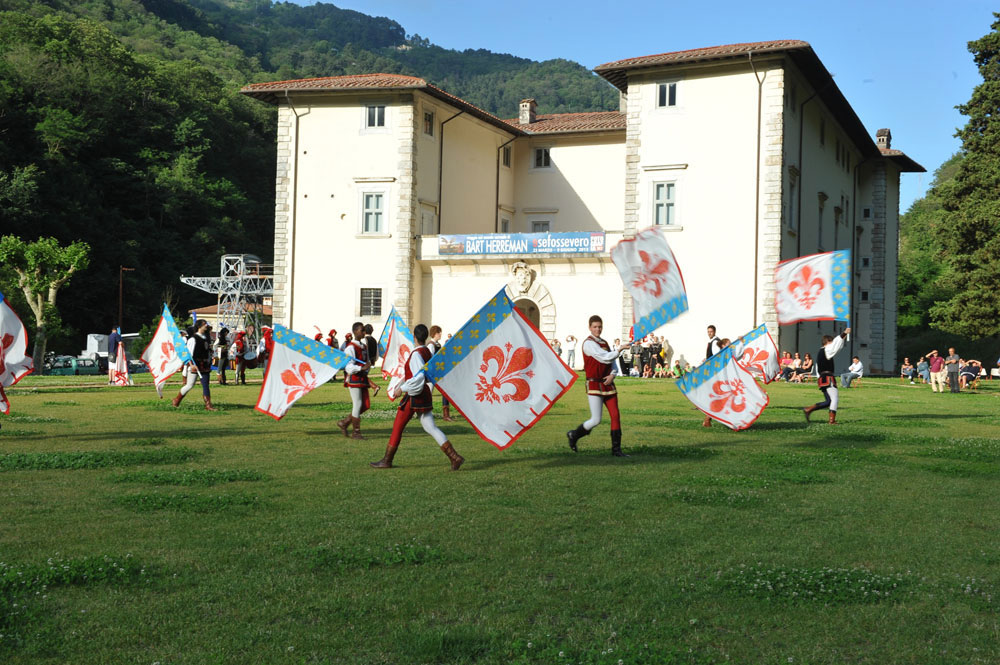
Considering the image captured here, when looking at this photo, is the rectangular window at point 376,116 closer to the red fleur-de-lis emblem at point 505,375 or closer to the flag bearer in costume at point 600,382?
the flag bearer in costume at point 600,382

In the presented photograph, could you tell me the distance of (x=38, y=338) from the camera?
129 ft

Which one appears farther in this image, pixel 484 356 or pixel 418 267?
pixel 418 267

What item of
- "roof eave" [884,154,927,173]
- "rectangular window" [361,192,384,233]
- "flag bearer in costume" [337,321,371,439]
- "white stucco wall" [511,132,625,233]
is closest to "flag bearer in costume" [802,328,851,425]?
"flag bearer in costume" [337,321,371,439]

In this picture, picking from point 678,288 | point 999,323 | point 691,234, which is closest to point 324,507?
point 678,288

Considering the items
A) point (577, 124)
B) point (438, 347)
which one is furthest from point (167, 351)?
point (577, 124)

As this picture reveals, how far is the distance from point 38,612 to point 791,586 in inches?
181

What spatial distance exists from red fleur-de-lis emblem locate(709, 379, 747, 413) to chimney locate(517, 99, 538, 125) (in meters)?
35.9

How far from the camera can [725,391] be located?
656 inches

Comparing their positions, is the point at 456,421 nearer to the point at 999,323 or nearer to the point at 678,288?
the point at 678,288

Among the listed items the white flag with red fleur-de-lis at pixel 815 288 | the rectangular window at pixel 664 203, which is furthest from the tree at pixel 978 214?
the white flag with red fleur-de-lis at pixel 815 288

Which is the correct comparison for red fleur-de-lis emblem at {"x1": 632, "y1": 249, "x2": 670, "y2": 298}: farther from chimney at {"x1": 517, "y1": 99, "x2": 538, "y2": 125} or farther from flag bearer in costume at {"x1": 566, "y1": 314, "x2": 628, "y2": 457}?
chimney at {"x1": 517, "y1": 99, "x2": 538, "y2": 125}

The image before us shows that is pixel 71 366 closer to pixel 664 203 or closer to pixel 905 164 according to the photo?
pixel 664 203

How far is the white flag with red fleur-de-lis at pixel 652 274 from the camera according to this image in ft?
47.4

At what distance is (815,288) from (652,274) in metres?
3.38
